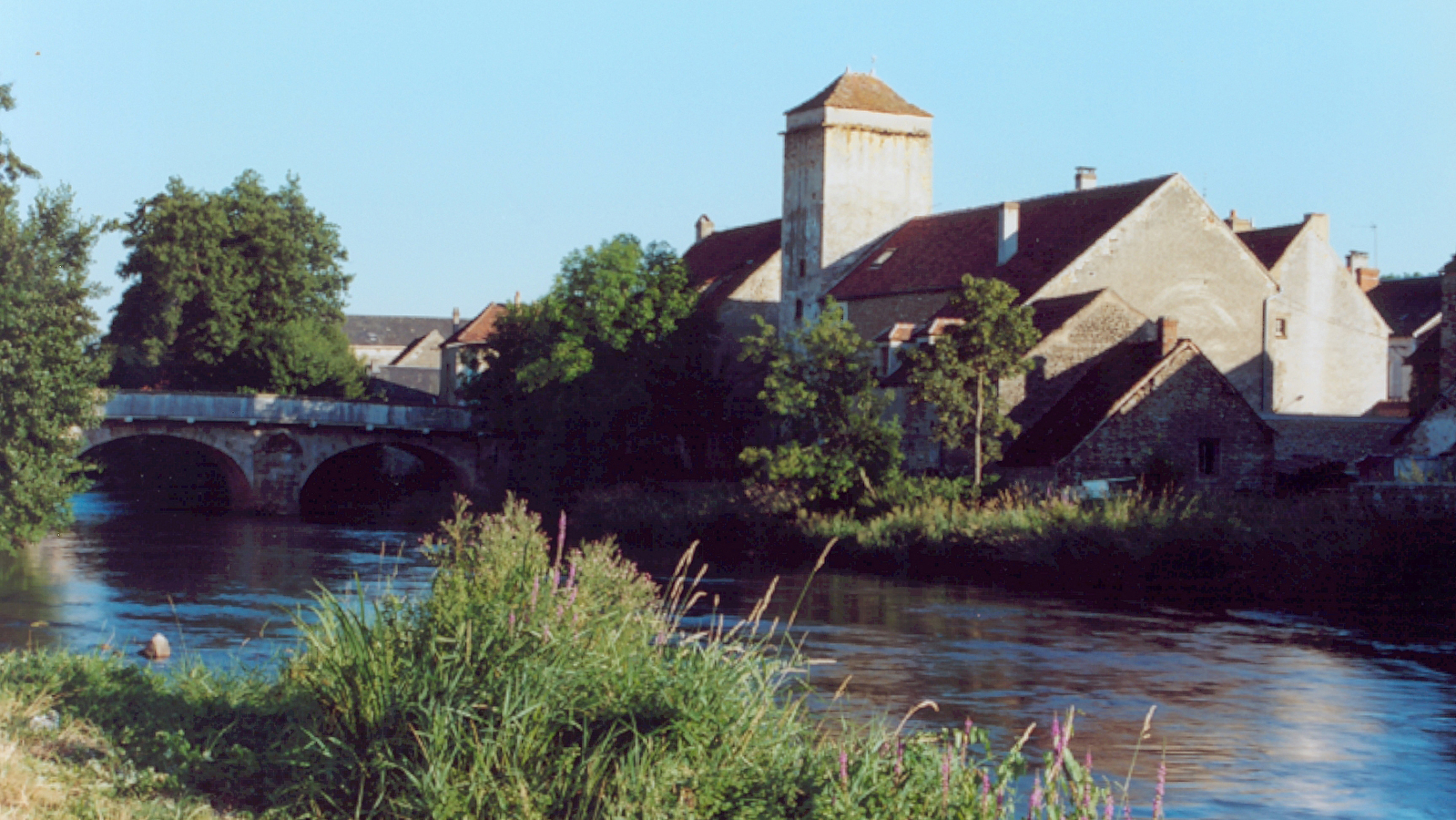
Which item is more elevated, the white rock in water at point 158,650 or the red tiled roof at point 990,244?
the red tiled roof at point 990,244

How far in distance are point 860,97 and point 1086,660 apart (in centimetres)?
3339

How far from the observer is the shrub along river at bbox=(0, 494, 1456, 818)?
1176 centimetres

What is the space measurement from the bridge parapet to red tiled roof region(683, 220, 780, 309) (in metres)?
9.89

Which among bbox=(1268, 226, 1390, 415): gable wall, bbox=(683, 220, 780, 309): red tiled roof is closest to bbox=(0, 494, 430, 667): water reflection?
bbox=(683, 220, 780, 309): red tiled roof

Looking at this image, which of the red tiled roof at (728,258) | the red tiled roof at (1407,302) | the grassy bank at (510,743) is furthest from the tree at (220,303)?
the grassy bank at (510,743)

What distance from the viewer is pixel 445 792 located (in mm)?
6406

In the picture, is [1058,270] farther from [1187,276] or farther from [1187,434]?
[1187,434]

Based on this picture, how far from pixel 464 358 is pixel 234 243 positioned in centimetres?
1014

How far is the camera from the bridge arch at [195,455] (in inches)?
1964

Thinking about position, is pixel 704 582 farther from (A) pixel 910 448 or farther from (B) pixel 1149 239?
(B) pixel 1149 239

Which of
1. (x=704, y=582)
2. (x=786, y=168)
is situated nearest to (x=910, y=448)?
(x=704, y=582)

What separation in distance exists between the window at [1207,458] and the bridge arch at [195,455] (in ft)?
94.4

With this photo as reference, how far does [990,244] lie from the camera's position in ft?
144

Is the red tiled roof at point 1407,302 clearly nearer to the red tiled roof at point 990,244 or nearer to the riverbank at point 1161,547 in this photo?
the red tiled roof at point 990,244
